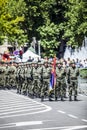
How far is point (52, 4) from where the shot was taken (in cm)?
6594

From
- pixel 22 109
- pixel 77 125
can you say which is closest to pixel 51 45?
pixel 22 109

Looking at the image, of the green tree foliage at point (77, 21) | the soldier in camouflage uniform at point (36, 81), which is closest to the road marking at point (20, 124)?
the soldier in camouflage uniform at point (36, 81)

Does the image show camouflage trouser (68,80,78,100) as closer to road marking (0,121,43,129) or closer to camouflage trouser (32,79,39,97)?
camouflage trouser (32,79,39,97)

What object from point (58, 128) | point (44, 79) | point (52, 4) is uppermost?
point (52, 4)

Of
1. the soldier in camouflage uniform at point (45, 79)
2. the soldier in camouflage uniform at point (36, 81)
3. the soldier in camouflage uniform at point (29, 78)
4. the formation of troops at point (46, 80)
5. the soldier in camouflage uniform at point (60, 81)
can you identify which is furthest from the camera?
the soldier in camouflage uniform at point (29, 78)

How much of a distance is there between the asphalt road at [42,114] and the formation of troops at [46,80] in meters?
0.56

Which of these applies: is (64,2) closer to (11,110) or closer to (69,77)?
(69,77)

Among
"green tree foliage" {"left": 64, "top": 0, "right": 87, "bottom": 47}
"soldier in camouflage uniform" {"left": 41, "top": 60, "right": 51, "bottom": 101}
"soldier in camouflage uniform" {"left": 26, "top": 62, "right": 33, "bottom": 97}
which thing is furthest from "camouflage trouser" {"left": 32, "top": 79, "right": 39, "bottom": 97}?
"green tree foliage" {"left": 64, "top": 0, "right": 87, "bottom": 47}

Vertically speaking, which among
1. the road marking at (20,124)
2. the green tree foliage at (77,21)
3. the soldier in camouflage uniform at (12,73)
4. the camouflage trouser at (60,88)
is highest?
the green tree foliage at (77,21)

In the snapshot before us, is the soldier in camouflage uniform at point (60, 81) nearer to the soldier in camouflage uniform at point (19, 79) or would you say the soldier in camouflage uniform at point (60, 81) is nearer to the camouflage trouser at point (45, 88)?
the camouflage trouser at point (45, 88)

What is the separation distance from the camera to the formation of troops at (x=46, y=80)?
29312 millimetres

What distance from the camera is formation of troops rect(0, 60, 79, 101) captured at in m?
29.3

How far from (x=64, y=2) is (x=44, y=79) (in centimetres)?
3556

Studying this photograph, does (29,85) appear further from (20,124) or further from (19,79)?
(20,124)
